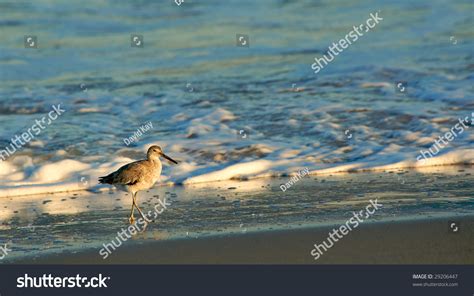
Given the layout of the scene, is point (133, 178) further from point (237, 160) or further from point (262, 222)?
point (237, 160)

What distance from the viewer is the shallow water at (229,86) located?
1128 cm

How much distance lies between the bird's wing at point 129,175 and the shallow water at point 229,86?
1.38m

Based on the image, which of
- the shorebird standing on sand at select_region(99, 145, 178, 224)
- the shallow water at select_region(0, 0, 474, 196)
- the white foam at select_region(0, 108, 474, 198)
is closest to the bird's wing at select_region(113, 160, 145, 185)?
the shorebird standing on sand at select_region(99, 145, 178, 224)

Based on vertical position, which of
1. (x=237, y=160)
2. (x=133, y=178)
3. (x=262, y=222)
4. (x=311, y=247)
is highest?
(x=237, y=160)

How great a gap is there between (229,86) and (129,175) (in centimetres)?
644

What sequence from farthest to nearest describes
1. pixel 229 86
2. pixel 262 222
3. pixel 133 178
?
1. pixel 229 86
2. pixel 133 178
3. pixel 262 222

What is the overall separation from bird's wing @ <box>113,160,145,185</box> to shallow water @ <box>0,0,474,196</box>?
1383 mm

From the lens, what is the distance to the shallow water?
1128 centimetres

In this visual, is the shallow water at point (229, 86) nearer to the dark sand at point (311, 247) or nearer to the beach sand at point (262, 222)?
the beach sand at point (262, 222)

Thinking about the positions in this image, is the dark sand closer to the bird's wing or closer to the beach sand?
the beach sand

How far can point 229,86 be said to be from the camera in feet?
50.3

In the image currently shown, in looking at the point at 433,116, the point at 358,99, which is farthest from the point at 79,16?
the point at 433,116

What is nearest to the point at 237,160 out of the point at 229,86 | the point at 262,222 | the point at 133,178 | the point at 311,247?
the point at 133,178

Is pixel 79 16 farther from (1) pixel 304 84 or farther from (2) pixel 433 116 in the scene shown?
(2) pixel 433 116
